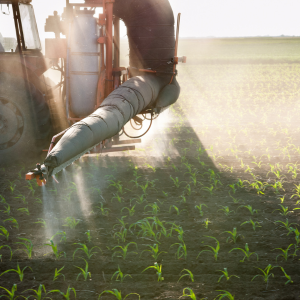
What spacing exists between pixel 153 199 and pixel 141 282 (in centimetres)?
189

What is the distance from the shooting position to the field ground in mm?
2904

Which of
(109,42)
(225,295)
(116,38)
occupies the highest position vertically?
(109,42)

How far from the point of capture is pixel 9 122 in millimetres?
5625

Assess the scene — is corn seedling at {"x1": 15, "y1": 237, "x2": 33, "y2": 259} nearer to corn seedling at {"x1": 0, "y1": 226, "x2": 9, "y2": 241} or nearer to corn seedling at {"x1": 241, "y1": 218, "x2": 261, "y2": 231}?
corn seedling at {"x1": 0, "y1": 226, "x2": 9, "y2": 241}

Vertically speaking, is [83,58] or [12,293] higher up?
[83,58]

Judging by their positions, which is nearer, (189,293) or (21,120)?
(189,293)

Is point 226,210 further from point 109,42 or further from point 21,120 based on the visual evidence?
point 21,120

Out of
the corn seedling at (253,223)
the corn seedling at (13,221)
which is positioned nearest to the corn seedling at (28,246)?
the corn seedling at (13,221)

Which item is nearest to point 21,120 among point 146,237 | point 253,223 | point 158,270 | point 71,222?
point 71,222

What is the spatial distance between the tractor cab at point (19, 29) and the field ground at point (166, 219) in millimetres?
2005

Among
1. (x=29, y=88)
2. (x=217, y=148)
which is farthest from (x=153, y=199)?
(x=217, y=148)

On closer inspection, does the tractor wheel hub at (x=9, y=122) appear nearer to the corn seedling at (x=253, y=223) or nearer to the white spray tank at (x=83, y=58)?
the white spray tank at (x=83, y=58)

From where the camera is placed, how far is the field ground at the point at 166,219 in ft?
9.53

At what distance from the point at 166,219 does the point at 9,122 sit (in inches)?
123
